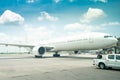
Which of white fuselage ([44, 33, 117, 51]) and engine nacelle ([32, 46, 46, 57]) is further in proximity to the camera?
engine nacelle ([32, 46, 46, 57])

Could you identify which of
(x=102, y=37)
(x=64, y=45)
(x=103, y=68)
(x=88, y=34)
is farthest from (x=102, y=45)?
(x=103, y=68)

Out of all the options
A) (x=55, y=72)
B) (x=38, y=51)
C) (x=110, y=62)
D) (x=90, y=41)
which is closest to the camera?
(x=55, y=72)

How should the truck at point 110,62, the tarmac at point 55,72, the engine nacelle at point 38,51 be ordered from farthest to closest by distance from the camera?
the engine nacelle at point 38,51 < the truck at point 110,62 < the tarmac at point 55,72

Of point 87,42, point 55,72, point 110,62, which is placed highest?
point 87,42

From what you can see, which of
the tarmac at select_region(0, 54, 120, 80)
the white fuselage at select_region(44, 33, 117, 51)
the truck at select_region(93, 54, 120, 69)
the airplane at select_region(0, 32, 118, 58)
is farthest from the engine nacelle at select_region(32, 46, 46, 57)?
the truck at select_region(93, 54, 120, 69)

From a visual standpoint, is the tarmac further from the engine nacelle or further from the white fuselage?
the engine nacelle

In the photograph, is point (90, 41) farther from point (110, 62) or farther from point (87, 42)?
point (110, 62)

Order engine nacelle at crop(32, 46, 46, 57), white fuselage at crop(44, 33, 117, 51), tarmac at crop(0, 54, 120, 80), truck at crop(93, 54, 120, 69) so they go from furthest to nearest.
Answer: engine nacelle at crop(32, 46, 46, 57) < white fuselage at crop(44, 33, 117, 51) < truck at crop(93, 54, 120, 69) < tarmac at crop(0, 54, 120, 80)

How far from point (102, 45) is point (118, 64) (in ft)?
40.5

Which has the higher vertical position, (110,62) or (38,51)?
(38,51)

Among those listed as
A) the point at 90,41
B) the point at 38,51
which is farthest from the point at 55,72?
the point at 38,51

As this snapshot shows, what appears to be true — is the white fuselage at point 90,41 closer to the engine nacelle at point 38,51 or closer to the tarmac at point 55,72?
the engine nacelle at point 38,51

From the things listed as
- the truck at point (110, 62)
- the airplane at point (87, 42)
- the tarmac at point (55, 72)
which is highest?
the airplane at point (87, 42)

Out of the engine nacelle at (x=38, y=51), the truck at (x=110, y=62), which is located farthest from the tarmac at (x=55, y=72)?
the engine nacelle at (x=38, y=51)
